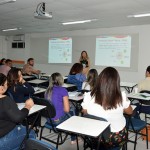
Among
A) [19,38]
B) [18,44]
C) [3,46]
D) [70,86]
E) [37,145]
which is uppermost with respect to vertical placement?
[19,38]

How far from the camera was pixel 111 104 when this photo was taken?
A: 2160 mm

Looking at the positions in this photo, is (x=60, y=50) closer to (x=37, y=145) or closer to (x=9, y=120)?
(x=9, y=120)

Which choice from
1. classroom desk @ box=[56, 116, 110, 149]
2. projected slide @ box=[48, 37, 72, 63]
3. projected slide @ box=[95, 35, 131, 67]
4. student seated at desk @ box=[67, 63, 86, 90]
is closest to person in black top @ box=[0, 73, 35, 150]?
classroom desk @ box=[56, 116, 110, 149]

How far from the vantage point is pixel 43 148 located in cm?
131

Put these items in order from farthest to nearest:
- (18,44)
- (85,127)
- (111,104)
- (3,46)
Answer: (3,46), (18,44), (111,104), (85,127)

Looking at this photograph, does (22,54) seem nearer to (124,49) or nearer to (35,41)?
(35,41)

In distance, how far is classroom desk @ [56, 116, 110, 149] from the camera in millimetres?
1796

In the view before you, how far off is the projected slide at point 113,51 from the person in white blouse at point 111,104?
5.81 metres

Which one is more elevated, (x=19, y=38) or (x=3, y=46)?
(x=19, y=38)

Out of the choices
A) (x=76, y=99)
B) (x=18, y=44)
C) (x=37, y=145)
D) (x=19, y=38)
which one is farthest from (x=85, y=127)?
(x=18, y=44)

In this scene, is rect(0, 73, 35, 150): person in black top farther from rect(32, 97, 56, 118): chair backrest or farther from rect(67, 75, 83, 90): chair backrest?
rect(67, 75, 83, 90): chair backrest

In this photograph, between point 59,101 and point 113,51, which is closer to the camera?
point 59,101

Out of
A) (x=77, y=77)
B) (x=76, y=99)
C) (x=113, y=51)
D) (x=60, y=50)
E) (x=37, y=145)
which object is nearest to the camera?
(x=37, y=145)

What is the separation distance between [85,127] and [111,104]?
41 cm
